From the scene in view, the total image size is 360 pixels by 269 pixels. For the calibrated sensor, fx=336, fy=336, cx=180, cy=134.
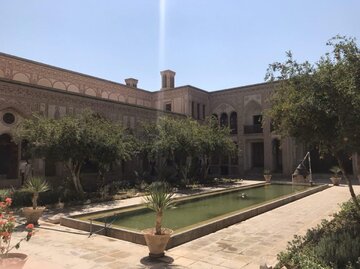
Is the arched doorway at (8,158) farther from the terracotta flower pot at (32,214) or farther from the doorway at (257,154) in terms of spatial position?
the doorway at (257,154)

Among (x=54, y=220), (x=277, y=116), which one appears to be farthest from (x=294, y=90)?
(x=54, y=220)

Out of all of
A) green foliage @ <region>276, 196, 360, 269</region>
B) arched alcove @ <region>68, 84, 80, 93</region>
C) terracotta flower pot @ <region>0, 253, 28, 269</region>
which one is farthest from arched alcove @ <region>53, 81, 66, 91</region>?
green foliage @ <region>276, 196, 360, 269</region>

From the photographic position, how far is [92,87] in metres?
29.6

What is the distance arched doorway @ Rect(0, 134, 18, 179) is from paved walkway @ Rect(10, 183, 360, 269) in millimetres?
9088

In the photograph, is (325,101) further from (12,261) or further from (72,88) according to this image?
(72,88)

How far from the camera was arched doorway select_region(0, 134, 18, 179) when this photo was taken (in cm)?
1830

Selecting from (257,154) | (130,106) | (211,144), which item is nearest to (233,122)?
(257,154)

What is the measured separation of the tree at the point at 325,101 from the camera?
725cm

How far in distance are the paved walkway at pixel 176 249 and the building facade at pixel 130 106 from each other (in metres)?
9.31

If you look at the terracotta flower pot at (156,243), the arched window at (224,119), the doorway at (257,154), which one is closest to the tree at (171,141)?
the arched window at (224,119)

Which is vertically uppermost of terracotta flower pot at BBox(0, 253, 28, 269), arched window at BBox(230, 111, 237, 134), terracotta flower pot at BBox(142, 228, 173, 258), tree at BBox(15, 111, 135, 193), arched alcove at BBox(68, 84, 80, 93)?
arched alcove at BBox(68, 84, 80, 93)

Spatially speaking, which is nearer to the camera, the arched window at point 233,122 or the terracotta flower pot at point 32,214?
the terracotta flower pot at point 32,214

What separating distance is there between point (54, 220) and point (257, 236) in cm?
681

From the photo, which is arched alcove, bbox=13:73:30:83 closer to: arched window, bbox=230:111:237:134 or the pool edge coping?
the pool edge coping
